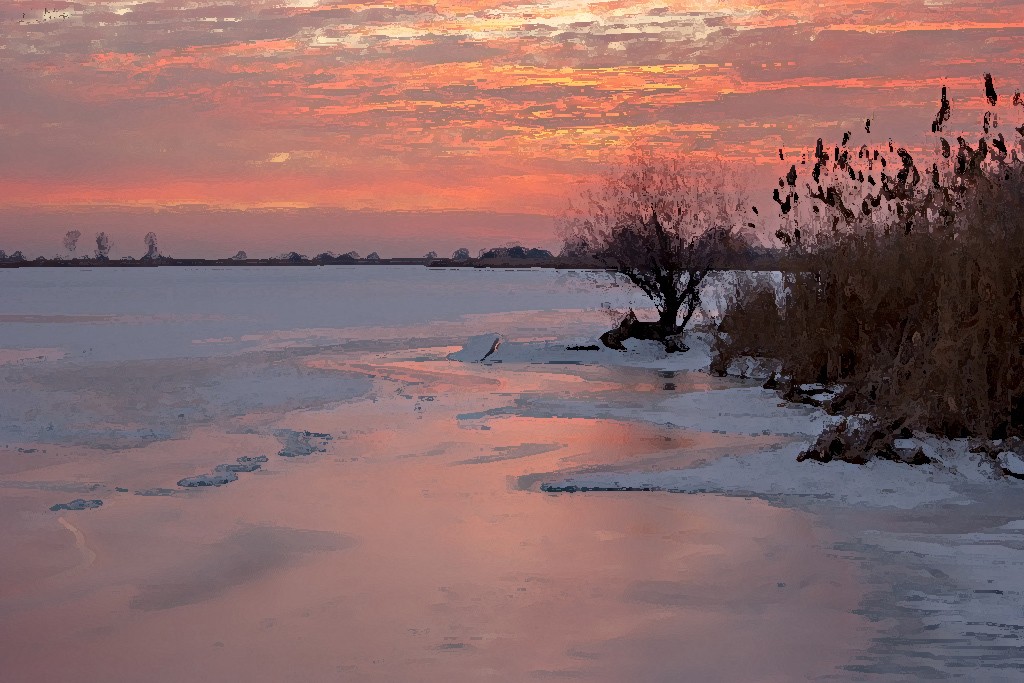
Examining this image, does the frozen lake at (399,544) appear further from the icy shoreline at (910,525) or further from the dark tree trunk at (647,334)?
the dark tree trunk at (647,334)

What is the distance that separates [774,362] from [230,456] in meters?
9.51

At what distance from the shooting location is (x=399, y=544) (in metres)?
7.25

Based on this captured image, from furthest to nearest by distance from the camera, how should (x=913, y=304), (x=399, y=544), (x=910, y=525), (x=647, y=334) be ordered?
(x=647, y=334) → (x=913, y=304) → (x=910, y=525) → (x=399, y=544)

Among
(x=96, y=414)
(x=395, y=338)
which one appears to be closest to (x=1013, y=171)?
(x=96, y=414)

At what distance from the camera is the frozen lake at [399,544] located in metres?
5.20

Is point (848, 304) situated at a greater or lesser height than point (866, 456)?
greater

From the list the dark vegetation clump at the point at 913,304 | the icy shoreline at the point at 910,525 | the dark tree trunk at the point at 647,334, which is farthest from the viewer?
the dark tree trunk at the point at 647,334

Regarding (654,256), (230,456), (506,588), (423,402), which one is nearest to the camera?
(506,588)

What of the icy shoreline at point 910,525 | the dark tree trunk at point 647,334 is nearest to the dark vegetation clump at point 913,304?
the icy shoreline at point 910,525

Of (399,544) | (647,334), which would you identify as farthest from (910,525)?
(647,334)

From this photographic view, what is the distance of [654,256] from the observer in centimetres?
2506

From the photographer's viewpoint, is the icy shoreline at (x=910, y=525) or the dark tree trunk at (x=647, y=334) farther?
the dark tree trunk at (x=647, y=334)

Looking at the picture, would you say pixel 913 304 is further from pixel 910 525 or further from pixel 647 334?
pixel 647 334

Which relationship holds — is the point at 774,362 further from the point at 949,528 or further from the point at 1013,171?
the point at 949,528
